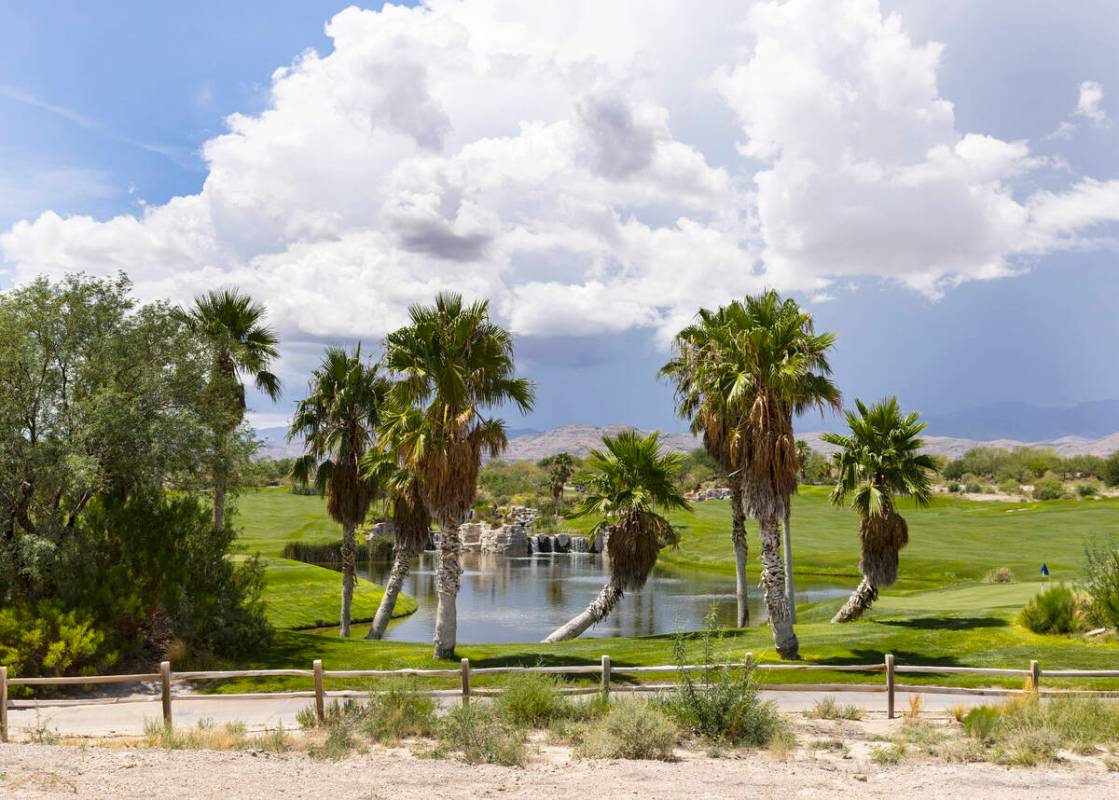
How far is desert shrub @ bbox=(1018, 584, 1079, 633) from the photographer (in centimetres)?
2777

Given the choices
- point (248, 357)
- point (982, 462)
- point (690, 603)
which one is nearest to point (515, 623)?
point (690, 603)

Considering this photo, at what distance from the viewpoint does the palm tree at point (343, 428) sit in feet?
108

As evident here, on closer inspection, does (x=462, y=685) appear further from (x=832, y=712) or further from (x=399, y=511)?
(x=399, y=511)

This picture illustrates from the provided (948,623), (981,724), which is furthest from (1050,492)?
(981,724)

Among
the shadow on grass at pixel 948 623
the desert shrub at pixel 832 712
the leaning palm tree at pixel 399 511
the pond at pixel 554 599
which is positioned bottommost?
the pond at pixel 554 599

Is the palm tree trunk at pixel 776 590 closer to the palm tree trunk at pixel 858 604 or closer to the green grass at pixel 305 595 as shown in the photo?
the palm tree trunk at pixel 858 604

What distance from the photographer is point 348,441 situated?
3303cm

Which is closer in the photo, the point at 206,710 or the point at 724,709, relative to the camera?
the point at 724,709

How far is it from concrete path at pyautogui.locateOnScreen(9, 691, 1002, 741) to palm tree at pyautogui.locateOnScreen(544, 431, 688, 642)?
1036cm

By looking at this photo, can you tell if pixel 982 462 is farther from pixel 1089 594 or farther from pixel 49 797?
pixel 49 797

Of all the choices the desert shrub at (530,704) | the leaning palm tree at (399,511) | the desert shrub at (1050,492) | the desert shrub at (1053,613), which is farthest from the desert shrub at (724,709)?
the desert shrub at (1050,492)

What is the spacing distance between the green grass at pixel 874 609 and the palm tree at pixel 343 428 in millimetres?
5463

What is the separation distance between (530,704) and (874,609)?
83.6ft

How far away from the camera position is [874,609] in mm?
36344
